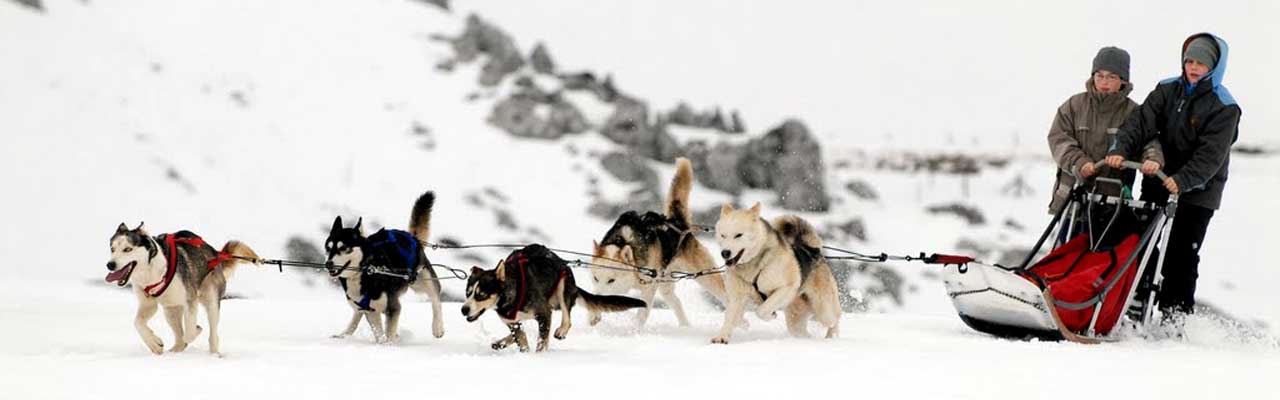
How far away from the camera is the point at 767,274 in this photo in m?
4.82

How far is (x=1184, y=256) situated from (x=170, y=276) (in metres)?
4.08

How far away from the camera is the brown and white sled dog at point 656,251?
5.39 m

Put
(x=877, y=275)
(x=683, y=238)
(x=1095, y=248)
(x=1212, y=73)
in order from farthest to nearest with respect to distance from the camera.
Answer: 1. (x=877, y=275)
2. (x=683, y=238)
3. (x=1095, y=248)
4. (x=1212, y=73)

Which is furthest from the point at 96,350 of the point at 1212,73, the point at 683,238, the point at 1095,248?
the point at 1212,73

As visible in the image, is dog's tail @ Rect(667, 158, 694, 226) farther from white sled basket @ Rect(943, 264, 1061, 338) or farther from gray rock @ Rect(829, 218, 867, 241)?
gray rock @ Rect(829, 218, 867, 241)

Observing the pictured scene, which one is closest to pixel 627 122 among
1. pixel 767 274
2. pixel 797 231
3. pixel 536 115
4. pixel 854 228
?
pixel 536 115

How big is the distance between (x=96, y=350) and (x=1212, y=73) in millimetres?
4565

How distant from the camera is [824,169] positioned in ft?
68.8

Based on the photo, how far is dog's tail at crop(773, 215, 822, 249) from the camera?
5.20m

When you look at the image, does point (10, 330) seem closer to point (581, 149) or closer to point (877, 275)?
point (877, 275)

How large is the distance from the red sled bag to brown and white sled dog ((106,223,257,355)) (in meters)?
3.26

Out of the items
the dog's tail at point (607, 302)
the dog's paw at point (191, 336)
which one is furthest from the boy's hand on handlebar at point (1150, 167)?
the dog's paw at point (191, 336)

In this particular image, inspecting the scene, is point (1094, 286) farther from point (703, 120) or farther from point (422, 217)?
point (703, 120)

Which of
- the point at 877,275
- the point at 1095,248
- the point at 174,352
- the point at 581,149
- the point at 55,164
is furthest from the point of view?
the point at 581,149
